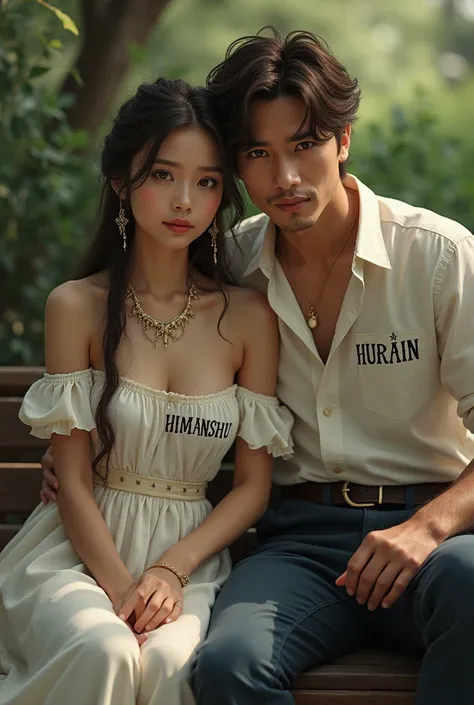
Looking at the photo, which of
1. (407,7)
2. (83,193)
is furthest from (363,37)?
(83,193)

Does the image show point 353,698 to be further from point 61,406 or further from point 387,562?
point 61,406

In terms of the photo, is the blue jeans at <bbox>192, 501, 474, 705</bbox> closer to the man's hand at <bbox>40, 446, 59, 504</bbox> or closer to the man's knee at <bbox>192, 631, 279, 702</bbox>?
the man's knee at <bbox>192, 631, 279, 702</bbox>

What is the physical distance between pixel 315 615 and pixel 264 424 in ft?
1.81

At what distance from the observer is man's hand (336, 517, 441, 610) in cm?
271

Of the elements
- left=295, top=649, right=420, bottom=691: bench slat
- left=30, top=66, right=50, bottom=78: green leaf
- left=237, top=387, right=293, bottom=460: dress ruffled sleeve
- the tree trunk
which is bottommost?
left=295, top=649, right=420, bottom=691: bench slat

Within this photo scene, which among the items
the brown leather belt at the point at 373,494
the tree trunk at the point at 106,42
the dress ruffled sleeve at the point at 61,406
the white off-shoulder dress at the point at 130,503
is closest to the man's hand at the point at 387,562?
the brown leather belt at the point at 373,494

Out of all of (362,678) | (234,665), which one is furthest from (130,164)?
(362,678)

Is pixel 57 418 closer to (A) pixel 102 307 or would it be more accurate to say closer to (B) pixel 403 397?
(A) pixel 102 307

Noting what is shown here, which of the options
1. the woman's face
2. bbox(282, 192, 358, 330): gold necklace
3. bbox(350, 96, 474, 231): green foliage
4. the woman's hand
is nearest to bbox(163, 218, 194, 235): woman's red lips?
the woman's face

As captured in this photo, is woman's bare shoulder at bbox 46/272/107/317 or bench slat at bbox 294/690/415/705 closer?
bench slat at bbox 294/690/415/705

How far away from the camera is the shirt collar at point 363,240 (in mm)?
3059

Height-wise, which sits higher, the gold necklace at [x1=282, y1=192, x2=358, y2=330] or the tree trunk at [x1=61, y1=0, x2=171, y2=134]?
the tree trunk at [x1=61, y1=0, x2=171, y2=134]

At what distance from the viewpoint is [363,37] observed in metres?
17.2

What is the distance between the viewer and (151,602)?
2.73 metres
